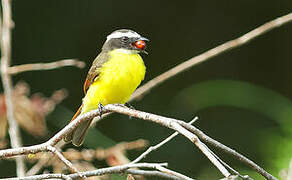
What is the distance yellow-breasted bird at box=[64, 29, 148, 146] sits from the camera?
90.9 inches

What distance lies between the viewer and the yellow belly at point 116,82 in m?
2.32

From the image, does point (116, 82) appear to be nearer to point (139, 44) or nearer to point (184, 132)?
point (139, 44)

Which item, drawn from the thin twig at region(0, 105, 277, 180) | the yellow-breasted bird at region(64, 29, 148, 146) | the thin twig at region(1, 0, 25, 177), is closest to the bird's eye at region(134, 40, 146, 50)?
the yellow-breasted bird at region(64, 29, 148, 146)

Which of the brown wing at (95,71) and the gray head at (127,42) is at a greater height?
the gray head at (127,42)

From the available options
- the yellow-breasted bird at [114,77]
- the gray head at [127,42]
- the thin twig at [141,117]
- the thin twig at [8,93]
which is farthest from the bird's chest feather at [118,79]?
the thin twig at [141,117]

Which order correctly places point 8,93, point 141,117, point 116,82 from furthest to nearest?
point 116,82 < point 8,93 < point 141,117

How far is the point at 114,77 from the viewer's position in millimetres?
2340

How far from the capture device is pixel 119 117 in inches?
160

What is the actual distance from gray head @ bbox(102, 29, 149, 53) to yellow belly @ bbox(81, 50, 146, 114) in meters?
0.10

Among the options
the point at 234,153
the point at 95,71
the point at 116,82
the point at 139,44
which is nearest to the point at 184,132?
the point at 234,153

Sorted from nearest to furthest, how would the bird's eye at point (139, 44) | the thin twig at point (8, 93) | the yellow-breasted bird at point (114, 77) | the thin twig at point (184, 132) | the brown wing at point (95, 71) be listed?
1. the thin twig at point (184, 132)
2. the thin twig at point (8, 93)
3. the yellow-breasted bird at point (114, 77)
4. the brown wing at point (95, 71)
5. the bird's eye at point (139, 44)

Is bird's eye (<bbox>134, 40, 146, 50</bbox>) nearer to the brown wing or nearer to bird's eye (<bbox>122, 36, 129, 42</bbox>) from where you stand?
bird's eye (<bbox>122, 36, 129, 42</bbox>)

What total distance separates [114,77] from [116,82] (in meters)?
0.03

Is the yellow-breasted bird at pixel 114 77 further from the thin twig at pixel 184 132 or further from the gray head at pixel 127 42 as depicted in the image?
the thin twig at pixel 184 132
